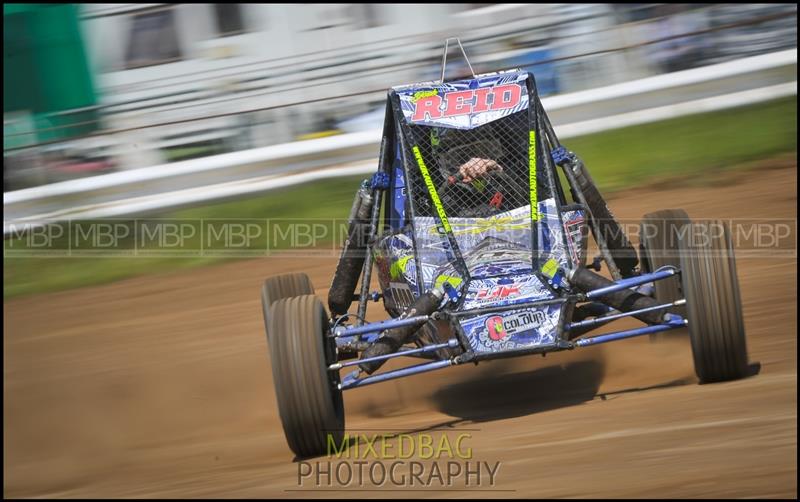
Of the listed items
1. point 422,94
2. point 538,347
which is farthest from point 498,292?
point 422,94

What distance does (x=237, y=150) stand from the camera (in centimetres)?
1172

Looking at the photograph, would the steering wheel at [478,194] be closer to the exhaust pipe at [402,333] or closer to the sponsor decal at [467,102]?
the sponsor decal at [467,102]

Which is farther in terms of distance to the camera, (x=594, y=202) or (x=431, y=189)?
(x=594, y=202)

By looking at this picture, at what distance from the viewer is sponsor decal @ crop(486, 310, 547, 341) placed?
5.00 meters

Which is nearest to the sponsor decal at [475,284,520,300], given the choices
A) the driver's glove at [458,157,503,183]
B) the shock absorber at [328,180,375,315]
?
the driver's glove at [458,157,503,183]

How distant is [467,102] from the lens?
6113mm

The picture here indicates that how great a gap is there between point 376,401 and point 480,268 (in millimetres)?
1365

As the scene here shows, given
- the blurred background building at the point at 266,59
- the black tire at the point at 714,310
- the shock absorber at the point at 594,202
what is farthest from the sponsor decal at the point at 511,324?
the blurred background building at the point at 266,59

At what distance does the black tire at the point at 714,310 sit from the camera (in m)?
4.93

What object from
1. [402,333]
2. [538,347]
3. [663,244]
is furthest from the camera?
[663,244]

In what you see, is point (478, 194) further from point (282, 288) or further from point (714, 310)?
point (714, 310)

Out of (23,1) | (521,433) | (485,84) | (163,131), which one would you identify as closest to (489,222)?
(485,84)

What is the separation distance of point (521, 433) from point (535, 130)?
1.98 metres

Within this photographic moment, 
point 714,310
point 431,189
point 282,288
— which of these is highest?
point 431,189
